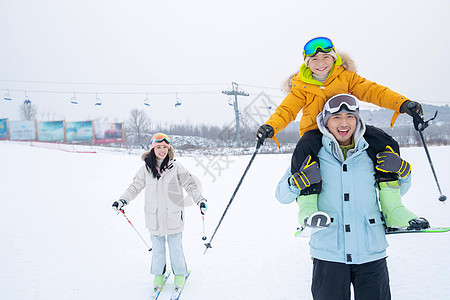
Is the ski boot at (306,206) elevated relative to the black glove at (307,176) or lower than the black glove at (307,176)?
lower

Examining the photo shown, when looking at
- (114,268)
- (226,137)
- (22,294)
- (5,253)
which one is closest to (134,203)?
(5,253)

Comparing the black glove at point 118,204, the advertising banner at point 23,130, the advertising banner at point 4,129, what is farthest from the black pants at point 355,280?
the advertising banner at point 4,129

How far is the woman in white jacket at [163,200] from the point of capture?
3.22 metres

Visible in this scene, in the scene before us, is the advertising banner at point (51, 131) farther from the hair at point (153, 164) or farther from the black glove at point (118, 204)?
the hair at point (153, 164)

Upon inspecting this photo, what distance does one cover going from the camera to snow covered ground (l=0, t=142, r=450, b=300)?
11.2ft

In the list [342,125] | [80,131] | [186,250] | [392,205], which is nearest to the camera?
[392,205]

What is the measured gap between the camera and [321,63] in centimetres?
210

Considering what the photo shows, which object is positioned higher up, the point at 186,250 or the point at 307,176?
the point at 307,176

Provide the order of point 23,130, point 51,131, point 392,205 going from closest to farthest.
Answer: point 392,205
point 23,130
point 51,131

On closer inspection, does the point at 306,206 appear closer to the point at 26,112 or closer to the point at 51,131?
the point at 51,131

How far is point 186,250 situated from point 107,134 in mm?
28519

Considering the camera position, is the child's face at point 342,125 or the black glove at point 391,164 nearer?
the black glove at point 391,164

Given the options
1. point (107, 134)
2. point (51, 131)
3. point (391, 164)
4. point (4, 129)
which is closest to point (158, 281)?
point (391, 164)

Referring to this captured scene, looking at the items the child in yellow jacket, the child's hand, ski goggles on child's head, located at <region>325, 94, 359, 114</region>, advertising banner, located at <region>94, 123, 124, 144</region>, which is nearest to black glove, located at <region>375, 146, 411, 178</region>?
ski goggles on child's head, located at <region>325, 94, 359, 114</region>
